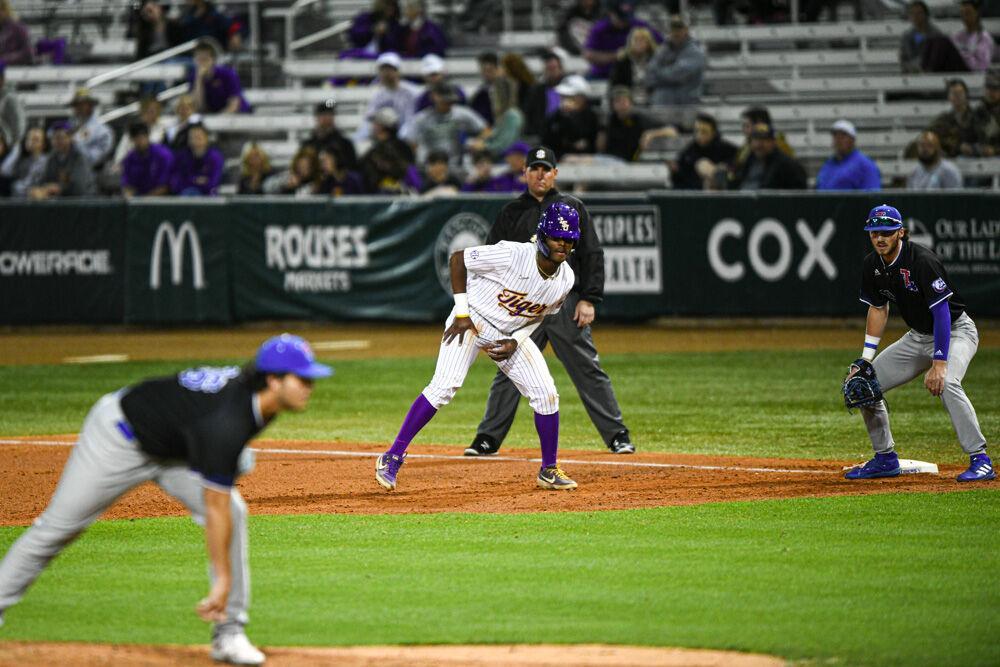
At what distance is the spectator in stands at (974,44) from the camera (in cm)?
2078

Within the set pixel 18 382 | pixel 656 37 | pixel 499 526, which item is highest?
pixel 656 37

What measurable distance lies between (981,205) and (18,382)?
11.4 metres

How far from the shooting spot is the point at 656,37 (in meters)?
23.0

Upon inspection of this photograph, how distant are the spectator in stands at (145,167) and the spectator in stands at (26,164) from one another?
1588 mm

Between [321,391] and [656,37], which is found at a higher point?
[656,37]

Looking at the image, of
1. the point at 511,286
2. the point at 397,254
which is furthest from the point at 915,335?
the point at 397,254

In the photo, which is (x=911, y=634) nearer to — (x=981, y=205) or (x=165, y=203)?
(x=981, y=205)

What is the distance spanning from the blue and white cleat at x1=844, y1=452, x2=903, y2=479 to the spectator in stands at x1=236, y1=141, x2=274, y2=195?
44.3ft

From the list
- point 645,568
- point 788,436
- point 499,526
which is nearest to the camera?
point 645,568

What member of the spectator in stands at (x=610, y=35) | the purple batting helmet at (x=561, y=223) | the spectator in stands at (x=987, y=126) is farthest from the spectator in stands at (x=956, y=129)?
the purple batting helmet at (x=561, y=223)

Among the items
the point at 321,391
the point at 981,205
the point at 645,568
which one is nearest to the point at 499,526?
the point at 645,568

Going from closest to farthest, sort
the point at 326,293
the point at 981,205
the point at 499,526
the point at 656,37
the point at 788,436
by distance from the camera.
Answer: the point at 499,526
the point at 788,436
the point at 981,205
the point at 326,293
the point at 656,37

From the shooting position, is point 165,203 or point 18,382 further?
point 165,203

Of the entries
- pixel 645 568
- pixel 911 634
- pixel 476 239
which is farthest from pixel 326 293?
pixel 911 634
